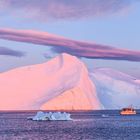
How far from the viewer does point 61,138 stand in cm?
8075

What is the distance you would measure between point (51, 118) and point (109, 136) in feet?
215

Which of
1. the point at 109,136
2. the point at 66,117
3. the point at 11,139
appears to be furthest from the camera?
the point at 66,117

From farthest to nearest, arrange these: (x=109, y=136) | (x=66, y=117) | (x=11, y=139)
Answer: (x=66, y=117), (x=109, y=136), (x=11, y=139)

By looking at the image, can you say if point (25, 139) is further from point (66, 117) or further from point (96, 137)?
point (66, 117)

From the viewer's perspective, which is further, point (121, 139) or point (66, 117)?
point (66, 117)

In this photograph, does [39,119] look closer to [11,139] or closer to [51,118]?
[51,118]

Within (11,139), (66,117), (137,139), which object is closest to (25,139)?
(11,139)

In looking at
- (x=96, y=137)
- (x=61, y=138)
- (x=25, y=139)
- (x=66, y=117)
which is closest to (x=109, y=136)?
(x=96, y=137)

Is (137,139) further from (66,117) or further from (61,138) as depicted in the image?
(66,117)

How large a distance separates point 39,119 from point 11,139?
70.3m

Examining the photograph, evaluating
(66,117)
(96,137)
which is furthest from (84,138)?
(66,117)

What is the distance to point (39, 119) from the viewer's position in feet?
485

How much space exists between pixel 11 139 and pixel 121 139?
49.0 feet

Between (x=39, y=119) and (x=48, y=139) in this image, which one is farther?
(x=39, y=119)
